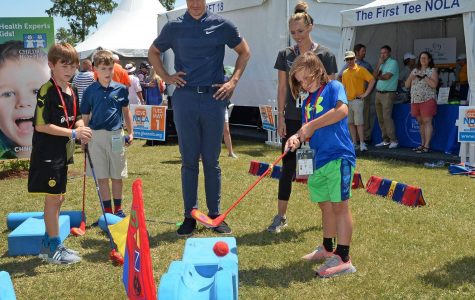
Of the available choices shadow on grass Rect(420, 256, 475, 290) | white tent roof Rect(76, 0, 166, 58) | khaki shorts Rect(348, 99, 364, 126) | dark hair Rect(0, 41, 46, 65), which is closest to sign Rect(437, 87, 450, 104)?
khaki shorts Rect(348, 99, 364, 126)

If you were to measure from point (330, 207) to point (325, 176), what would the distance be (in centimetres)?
35

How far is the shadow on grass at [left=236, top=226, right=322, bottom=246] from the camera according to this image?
180 inches

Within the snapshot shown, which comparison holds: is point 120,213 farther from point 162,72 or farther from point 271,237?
point 271,237

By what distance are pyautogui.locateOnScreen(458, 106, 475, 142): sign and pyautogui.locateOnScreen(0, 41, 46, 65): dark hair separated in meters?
6.42

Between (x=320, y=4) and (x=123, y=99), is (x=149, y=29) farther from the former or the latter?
(x=123, y=99)

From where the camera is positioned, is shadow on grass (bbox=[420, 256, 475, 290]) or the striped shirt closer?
shadow on grass (bbox=[420, 256, 475, 290])

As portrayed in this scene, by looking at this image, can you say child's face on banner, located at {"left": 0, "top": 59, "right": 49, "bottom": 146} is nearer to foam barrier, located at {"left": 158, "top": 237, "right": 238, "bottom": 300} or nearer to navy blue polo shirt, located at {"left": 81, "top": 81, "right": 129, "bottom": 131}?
navy blue polo shirt, located at {"left": 81, "top": 81, "right": 129, "bottom": 131}

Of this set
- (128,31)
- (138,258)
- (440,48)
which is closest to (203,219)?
(138,258)

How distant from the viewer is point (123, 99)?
17.7 ft

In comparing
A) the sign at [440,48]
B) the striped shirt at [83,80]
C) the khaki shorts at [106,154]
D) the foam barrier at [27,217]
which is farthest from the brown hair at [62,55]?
the sign at [440,48]

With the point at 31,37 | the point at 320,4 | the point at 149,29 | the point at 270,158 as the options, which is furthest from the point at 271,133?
the point at 149,29

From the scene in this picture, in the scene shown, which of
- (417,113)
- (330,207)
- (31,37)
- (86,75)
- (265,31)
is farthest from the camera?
(265,31)

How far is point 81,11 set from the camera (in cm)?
3866

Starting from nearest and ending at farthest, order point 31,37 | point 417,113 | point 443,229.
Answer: point 443,229 → point 31,37 → point 417,113
